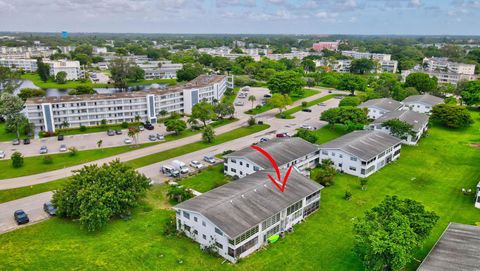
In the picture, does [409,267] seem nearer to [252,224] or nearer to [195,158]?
[252,224]

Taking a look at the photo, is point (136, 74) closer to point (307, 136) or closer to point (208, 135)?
point (208, 135)

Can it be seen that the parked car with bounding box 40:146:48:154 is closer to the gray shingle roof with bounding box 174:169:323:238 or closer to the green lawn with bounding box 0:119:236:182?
the green lawn with bounding box 0:119:236:182

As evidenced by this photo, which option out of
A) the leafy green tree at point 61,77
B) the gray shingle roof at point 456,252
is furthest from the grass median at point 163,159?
the leafy green tree at point 61,77

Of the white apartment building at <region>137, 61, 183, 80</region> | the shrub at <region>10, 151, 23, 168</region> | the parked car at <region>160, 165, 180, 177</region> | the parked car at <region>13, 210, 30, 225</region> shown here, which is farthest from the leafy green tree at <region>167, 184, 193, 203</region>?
the white apartment building at <region>137, 61, 183, 80</region>

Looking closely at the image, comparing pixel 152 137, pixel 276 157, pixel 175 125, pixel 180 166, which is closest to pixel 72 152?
pixel 152 137

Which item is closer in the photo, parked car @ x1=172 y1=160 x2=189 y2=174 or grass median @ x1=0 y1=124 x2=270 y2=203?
grass median @ x1=0 y1=124 x2=270 y2=203

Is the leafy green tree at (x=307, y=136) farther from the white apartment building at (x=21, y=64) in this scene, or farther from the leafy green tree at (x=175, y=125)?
the white apartment building at (x=21, y=64)
